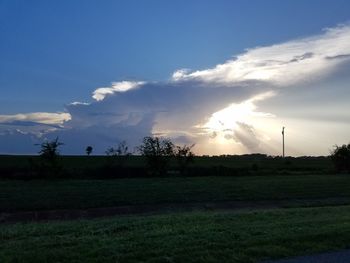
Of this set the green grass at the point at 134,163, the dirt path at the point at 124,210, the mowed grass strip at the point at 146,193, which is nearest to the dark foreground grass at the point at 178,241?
the dirt path at the point at 124,210

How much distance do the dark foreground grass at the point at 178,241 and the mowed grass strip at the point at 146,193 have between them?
14994mm

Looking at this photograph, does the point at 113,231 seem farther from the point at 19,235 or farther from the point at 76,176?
the point at 76,176

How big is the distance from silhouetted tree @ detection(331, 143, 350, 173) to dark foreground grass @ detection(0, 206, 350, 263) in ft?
168

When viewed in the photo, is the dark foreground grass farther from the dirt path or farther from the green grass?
the green grass

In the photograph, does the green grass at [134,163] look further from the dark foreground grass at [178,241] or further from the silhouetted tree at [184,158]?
the dark foreground grass at [178,241]

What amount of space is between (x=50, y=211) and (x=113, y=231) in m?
14.9

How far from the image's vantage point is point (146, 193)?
33.6 meters

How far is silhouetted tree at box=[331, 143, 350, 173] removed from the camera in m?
63.9

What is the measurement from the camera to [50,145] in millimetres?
47750

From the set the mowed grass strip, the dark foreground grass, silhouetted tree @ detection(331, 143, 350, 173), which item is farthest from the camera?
silhouetted tree @ detection(331, 143, 350, 173)

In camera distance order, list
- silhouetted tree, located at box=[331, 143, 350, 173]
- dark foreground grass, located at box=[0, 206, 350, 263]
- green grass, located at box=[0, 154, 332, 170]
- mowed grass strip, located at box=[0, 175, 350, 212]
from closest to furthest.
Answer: dark foreground grass, located at box=[0, 206, 350, 263], mowed grass strip, located at box=[0, 175, 350, 212], silhouetted tree, located at box=[331, 143, 350, 173], green grass, located at box=[0, 154, 332, 170]

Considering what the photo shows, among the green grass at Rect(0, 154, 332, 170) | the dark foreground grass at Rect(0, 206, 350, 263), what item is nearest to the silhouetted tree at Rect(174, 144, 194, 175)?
the green grass at Rect(0, 154, 332, 170)

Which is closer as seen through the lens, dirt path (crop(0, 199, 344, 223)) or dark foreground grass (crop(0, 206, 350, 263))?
dark foreground grass (crop(0, 206, 350, 263))

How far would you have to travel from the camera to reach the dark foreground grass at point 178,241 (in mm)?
9570
